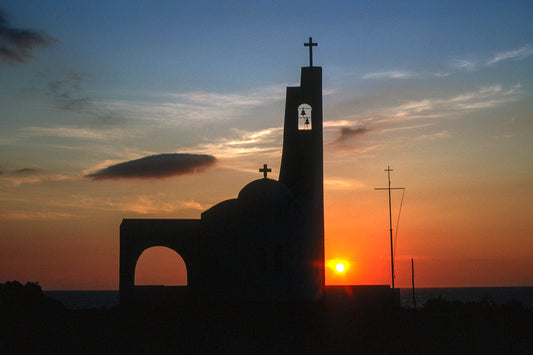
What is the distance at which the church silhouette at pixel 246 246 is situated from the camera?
102 feet

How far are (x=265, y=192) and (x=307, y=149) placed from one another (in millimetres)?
6884

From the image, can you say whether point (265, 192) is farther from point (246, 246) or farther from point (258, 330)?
point (258, 330)

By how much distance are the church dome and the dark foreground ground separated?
4818mm

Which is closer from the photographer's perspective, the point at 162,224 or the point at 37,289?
the point at 162,224

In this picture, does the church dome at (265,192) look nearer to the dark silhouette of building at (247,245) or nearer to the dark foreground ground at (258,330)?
the dark silhouette of building at (247,245)

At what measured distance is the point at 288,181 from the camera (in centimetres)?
3722

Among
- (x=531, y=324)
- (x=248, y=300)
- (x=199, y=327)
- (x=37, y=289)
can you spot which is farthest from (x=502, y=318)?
(x=37, y=289)

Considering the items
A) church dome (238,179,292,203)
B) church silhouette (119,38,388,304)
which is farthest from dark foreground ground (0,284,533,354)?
church dome (238,179,292,203)

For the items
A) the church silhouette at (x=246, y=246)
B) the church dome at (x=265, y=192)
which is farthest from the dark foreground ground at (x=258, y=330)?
the church dome at (x=265, y=192)

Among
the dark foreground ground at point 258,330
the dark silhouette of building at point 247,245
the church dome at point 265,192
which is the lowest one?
the dark foreground ground at point 258,330

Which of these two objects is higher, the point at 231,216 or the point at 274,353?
the point at 231,216

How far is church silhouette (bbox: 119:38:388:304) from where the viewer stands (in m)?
31.1

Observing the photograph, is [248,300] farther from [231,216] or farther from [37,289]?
[37,289]

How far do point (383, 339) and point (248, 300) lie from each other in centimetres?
652
